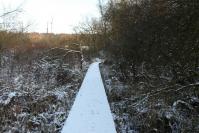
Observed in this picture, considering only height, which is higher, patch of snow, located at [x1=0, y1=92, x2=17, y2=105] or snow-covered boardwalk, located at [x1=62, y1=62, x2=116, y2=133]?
snow-covered boardwalk, located at [x1=62, y1=62, x2=116, y2=133]

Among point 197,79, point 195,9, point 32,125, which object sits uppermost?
A: point 195,9

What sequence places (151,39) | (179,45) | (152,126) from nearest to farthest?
(179,45) → (152,126) → (151,39)

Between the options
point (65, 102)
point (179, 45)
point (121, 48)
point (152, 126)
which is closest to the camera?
point (179, 45)

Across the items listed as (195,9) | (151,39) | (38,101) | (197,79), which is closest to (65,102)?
(38,101)

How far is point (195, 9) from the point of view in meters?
6.10

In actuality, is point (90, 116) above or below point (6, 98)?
above

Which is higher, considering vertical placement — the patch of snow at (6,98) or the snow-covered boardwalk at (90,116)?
the snow-covered boardwalk at (90,116)

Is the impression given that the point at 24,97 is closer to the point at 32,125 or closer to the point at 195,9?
the point at 32,125

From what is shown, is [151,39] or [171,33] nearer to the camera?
[171,33]

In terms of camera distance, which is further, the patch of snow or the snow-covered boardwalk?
the patch of snow

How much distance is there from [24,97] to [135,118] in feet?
13.1

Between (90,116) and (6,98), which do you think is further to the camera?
(6,98)

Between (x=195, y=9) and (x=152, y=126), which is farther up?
(x=195, y=9)

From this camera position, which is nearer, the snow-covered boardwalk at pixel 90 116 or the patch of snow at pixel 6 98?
the snow-covered boardwalk at pixel 90 116
